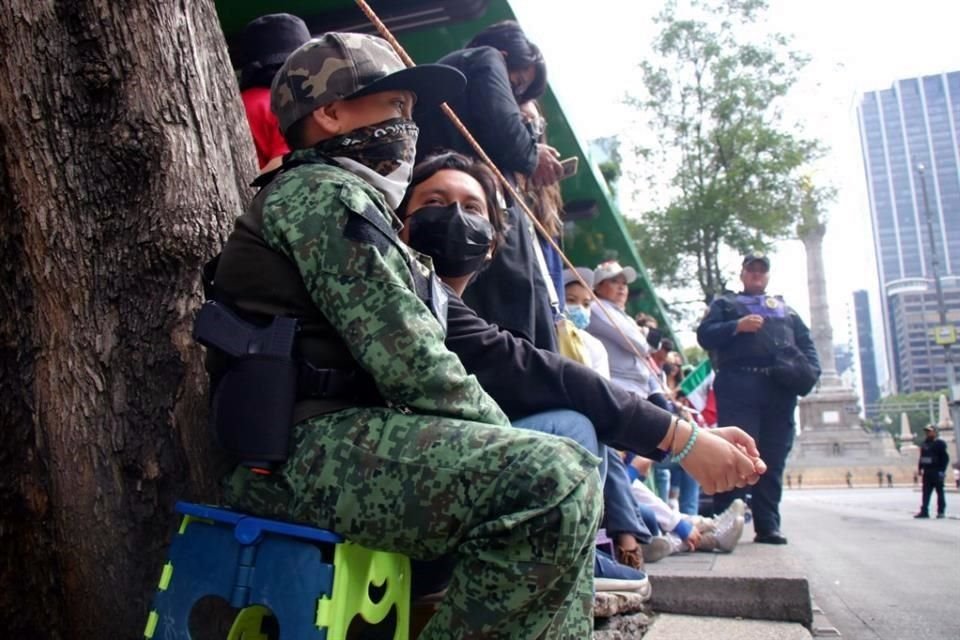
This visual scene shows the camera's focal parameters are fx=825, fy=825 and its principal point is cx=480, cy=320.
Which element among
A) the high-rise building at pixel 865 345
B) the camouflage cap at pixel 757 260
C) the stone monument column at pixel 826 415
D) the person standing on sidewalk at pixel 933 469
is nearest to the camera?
the camouflage cap at pixel 757 260

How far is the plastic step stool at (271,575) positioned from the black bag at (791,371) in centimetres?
417

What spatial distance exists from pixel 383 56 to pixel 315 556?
1.09 meters

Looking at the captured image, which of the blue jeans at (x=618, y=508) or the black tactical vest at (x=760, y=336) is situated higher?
the black tactical vest at (x=760, y=336)

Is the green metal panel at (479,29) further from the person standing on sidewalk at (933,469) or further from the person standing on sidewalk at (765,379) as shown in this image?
the person standing on sidewalk at (933,469)

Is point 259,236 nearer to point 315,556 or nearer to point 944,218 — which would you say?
point 315,556

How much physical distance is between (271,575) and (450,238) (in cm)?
113


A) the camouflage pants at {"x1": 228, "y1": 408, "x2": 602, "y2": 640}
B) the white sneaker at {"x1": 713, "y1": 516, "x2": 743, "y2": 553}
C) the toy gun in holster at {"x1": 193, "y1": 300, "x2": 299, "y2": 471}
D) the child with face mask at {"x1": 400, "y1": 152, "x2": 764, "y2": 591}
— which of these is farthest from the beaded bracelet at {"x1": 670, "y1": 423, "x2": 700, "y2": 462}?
the white sneaker at {"x1": 713, "y1": 516, "x2": 743, "y2": 553}

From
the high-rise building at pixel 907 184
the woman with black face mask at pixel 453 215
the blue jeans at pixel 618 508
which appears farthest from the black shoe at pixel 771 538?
the high-rise building at pixel 907 184

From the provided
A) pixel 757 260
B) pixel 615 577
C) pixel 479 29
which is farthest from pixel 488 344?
pixel 757 260

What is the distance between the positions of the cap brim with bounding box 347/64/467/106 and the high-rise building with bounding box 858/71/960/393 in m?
63.3

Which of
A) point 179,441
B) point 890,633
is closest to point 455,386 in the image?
point 179,441

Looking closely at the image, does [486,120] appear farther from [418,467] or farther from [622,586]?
[418,467]

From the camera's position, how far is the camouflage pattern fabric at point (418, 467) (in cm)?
138

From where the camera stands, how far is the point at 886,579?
191 inches
